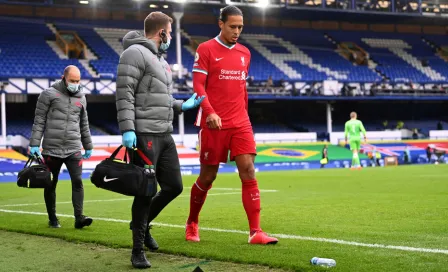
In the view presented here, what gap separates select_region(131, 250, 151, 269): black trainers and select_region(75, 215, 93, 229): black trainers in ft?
10.1

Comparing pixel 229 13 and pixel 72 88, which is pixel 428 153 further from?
pixel 229 13

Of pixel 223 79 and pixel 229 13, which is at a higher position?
pixel 229 13

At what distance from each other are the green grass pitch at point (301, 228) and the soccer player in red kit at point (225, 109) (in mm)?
609

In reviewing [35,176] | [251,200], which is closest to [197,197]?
[251,200]

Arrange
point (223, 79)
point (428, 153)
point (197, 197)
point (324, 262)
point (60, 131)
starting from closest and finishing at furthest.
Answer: point (324, 262), point (223, 79), point (197, 197), point (60, 131), point (428, 153)

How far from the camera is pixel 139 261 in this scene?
586 cm

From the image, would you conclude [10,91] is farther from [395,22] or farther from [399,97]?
[395,22]

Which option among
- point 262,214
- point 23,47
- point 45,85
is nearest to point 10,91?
point 45,85

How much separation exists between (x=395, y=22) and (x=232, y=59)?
49.9 metres

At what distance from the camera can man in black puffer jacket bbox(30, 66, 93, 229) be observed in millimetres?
9227

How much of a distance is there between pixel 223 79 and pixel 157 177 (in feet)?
4.68

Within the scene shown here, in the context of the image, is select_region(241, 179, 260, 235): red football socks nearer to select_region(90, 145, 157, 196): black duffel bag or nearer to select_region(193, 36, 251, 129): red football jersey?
select_region(193, 36, 251, 129): red football jersey

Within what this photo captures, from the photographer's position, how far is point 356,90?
46.8 m

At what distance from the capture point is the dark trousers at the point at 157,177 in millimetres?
6117
